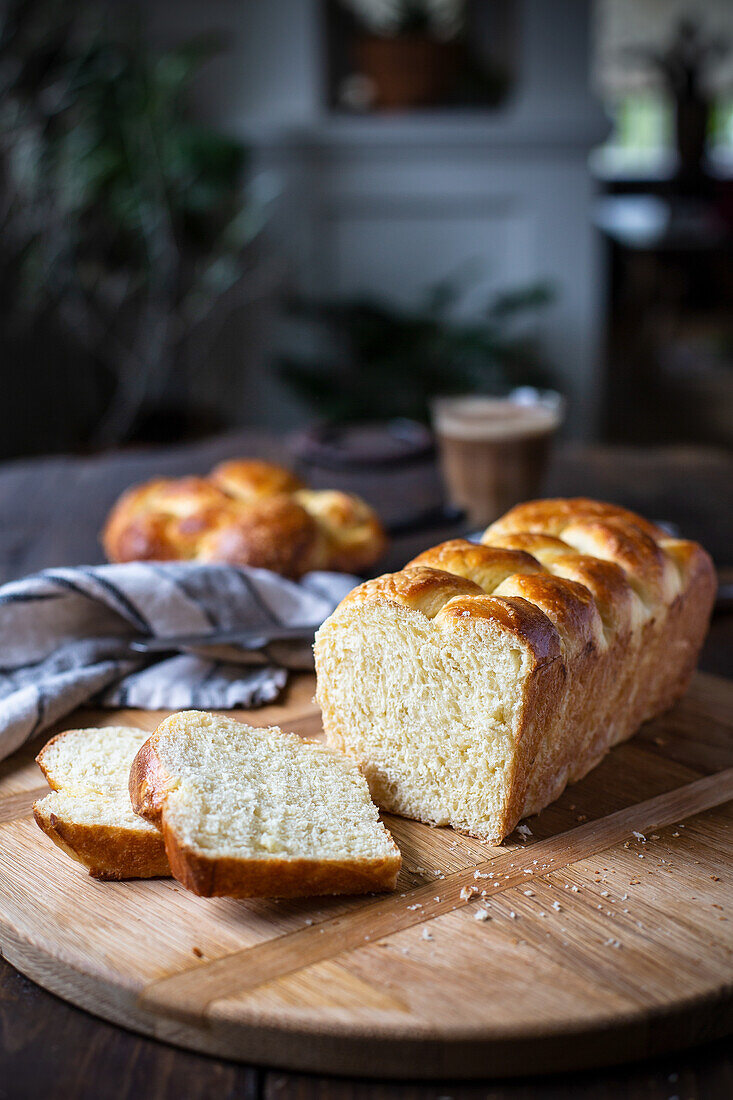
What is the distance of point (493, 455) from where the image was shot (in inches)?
116

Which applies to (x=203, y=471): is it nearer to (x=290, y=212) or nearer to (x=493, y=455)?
(x=493, y=455)

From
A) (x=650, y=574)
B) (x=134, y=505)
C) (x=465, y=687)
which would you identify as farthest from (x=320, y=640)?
(x=134, y=505)

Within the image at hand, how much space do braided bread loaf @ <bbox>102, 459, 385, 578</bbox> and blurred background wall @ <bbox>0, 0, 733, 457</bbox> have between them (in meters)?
3.60

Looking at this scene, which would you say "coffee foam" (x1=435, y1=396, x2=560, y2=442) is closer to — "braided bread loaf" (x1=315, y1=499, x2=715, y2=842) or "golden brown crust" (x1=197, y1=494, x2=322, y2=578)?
"golden brown crust" (x1=197, y1=494, x2=322, y2=578)

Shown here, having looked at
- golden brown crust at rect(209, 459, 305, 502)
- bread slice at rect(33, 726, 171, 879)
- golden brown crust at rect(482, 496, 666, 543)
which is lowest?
bread slice at rect(33, 726, 171, 879)

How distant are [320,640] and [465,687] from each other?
259mm

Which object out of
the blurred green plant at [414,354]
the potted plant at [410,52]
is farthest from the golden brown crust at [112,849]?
the potted plant at [410,52]

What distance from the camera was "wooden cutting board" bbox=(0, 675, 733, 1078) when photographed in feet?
3.94

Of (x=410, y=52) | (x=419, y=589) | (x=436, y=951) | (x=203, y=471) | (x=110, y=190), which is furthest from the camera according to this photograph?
(x=410, y=52)

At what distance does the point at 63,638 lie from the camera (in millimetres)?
2148

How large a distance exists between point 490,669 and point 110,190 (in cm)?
568

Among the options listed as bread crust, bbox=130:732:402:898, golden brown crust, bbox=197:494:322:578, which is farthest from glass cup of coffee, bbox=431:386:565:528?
bread crust, bbox=130:732:402:898

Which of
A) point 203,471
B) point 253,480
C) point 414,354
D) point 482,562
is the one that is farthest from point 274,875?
point 414,354

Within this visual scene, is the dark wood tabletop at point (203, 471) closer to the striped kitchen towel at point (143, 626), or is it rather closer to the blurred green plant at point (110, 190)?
the striped kitchen towel at point (143, 626)
